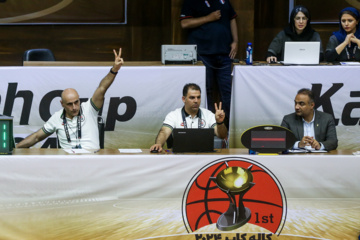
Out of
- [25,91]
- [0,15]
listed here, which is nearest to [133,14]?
[0,15]

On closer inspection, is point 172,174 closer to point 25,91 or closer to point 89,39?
point 25,91

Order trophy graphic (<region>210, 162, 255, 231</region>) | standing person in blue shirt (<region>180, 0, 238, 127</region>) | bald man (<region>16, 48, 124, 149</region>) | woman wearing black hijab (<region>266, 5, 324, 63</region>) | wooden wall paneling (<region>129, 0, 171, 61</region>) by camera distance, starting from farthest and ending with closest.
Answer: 1. wooden wall paneling (<region>129, 0, 171, 61</region>)
2. standing person in blue shirt (<region>180, 0, 238, 127</region>)
3. woman wearing black hijab (<region>266, 5, 324, 63</region>)
4. bald man (<region>16, 48, 124, 149</region>)
5. trophy graphic (<region>210, 162, 255, 231</region>)

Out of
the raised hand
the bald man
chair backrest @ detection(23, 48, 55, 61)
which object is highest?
the raised hand

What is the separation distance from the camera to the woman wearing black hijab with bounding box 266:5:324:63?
6.23 m

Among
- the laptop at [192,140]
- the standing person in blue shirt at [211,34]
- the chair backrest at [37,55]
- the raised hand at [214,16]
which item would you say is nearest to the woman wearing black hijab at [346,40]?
the standing person in blue shirt at [211,34]

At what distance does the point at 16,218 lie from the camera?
13.6 feet

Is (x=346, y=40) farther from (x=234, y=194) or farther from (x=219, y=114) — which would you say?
(x=234, y=194)

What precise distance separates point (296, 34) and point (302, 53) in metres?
0.41

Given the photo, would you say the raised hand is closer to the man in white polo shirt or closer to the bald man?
the man in white polo shirt

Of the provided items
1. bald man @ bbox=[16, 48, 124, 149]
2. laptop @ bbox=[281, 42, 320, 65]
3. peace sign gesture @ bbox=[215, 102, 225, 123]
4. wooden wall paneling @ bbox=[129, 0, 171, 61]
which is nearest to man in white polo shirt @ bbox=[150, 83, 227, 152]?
peace sign gesture @ bbox=[215, 102, 225, 123]

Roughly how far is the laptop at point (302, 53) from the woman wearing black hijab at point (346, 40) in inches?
14.3

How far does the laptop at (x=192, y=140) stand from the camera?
4.29 m

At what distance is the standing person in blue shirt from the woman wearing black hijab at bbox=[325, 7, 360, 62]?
1101 mm

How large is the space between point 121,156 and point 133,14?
4.50m
